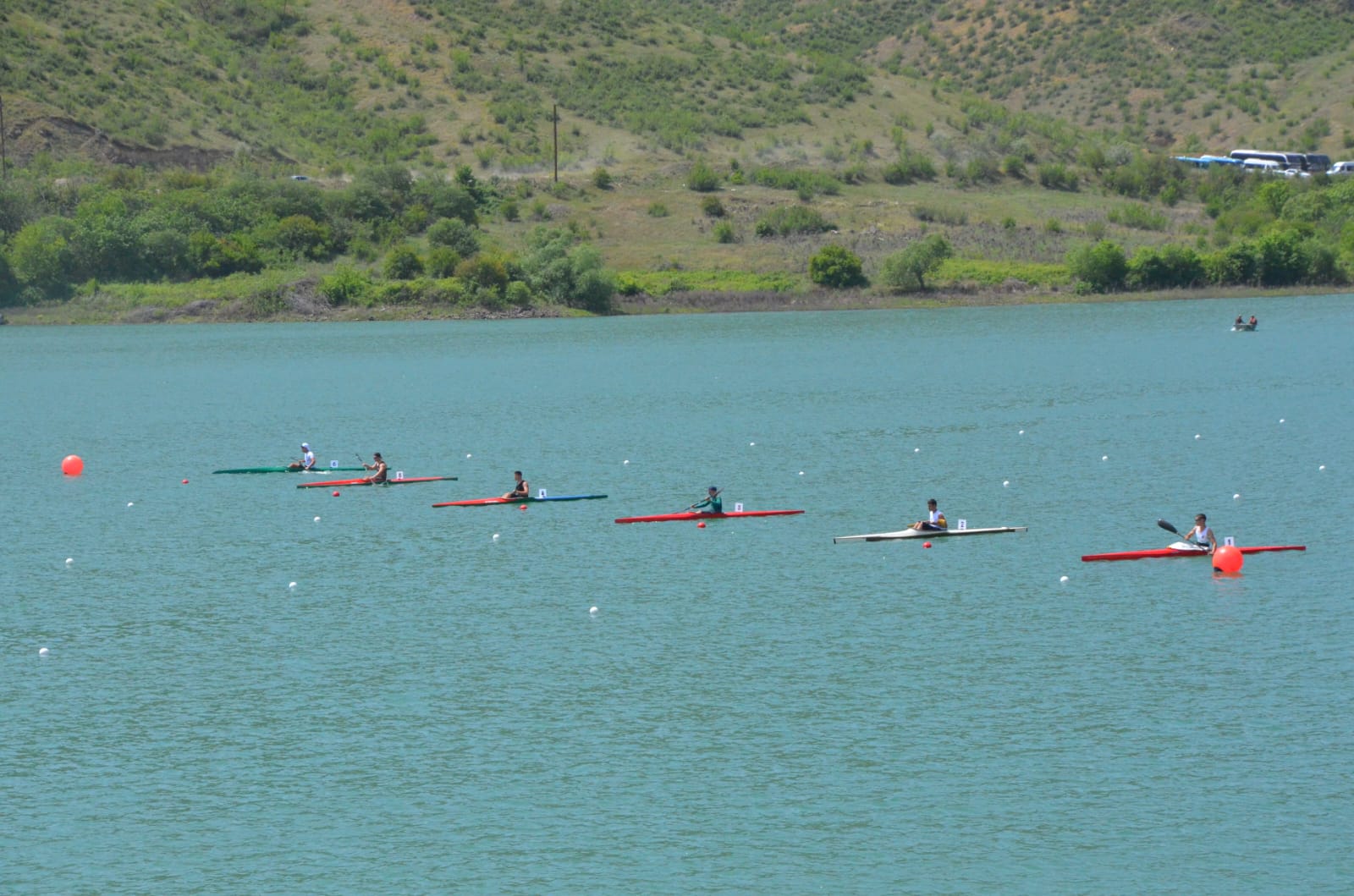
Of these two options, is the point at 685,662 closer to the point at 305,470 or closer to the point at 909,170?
the point at 305,470

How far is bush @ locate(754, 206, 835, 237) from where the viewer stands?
11750 centimetres

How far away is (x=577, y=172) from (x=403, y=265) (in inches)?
1044

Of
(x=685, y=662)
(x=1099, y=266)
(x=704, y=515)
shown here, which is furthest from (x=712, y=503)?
(x=1099, y=266)

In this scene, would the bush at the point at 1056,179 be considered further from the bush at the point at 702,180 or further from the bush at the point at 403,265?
the bush at the point at 403,265

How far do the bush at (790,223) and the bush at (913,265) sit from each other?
9533 mm

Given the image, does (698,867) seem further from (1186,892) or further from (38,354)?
(38,354)

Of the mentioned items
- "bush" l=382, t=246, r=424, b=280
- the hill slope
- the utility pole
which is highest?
the hill slope

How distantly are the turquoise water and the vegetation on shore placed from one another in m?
50.4

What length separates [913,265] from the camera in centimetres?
10788

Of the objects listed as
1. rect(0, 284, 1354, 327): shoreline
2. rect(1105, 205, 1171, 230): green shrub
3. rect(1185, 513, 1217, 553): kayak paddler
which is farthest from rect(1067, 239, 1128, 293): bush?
rect(1185, 513, 1217, 553): kayak paddler

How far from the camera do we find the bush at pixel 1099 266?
108m

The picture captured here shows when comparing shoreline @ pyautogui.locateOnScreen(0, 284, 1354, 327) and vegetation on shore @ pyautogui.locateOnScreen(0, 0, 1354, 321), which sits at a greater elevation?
vegetation on shore @ pyautogui.locateOnScreen(0, 0, 1354, 321)

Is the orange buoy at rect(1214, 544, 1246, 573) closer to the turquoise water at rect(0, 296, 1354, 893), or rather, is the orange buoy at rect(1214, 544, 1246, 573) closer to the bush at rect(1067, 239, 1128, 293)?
the turquoise water at rect(0, 296, 1354, 893)

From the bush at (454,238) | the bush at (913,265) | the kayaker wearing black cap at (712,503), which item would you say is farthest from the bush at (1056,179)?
the kayaker wearing black cap at (712,503)
